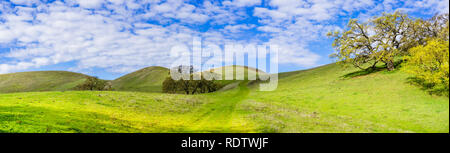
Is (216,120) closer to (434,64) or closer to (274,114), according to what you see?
(274,114)

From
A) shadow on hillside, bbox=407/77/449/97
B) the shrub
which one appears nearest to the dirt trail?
shadow on hillside, bbox=407/77/449/97

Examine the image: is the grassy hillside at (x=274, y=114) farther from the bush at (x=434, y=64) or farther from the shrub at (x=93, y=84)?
the shrub at (x=93, y=84)

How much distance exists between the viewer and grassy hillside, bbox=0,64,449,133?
22.2 m

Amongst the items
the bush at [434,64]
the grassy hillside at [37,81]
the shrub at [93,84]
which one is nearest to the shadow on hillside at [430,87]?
the bush at [434,64]

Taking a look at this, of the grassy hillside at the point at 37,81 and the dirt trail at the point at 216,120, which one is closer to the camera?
the dirt trail at the point at 216,120

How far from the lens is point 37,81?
16062 centimetres

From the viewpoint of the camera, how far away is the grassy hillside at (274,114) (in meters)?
22.2

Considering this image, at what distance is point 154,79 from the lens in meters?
162

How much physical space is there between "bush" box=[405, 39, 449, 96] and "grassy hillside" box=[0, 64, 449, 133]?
2067 millimetres

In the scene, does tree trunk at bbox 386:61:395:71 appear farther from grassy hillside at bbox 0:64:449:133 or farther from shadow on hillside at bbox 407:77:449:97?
shadow on hillside at bbox 407:77:449:97

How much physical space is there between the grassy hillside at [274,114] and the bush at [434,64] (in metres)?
2.07
